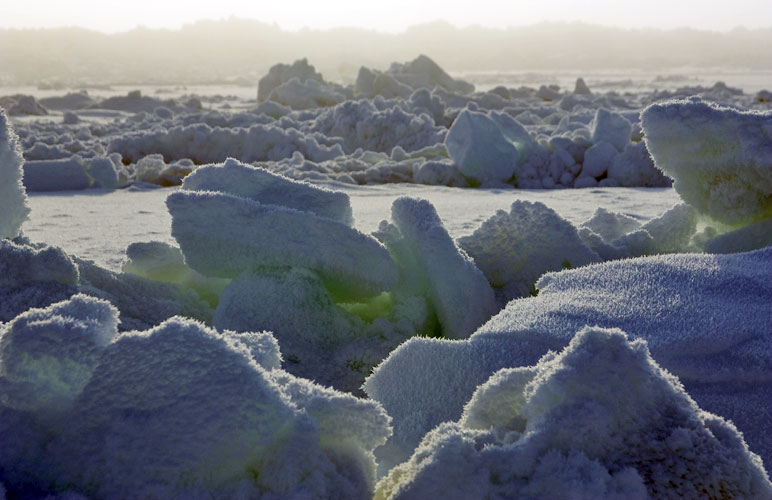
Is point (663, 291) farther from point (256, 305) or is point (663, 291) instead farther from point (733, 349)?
point (256, 305)

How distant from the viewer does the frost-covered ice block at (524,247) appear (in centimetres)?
215

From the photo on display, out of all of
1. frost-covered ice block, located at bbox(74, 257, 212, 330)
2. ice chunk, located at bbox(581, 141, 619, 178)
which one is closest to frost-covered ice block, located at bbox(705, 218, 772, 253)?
frost-covered ice block, located at bbox(74, 257, 212, 330)

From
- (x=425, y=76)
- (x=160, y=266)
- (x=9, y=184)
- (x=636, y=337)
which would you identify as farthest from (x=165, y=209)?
(x=425, y=76)

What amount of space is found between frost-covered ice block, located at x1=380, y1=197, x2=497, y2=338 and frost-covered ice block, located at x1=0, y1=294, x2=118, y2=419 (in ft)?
3.62

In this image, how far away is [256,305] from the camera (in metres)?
1.78

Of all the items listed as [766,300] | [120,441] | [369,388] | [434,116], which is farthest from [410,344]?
[434,116]

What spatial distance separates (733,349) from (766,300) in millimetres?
238

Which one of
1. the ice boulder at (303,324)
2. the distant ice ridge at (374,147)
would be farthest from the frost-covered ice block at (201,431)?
the distant ice ridge at (374,147)

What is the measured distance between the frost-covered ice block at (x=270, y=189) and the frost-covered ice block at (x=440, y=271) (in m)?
0.17

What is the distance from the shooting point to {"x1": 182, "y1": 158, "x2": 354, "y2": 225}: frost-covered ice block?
2000 millimetres

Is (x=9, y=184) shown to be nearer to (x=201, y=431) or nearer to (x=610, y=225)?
(x=201, y=431)

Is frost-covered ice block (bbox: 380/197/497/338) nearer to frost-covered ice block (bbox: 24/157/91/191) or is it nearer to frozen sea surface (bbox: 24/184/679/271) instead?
frozen sea surface (bbox: 24/184/679/271)

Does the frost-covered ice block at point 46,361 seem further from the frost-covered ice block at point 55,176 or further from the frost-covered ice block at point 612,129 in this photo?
the frost-covered ice block at point 612,129

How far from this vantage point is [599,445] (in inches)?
36.2
